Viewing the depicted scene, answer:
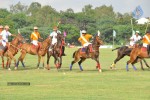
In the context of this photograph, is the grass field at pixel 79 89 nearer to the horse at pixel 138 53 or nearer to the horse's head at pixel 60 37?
the horse at pixel 138 53

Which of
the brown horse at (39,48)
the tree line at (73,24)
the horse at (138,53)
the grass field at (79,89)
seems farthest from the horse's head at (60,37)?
the tree line at (73,24)

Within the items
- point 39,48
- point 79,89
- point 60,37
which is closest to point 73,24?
point 39,48

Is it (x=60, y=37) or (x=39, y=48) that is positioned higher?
(x=60, y=37)

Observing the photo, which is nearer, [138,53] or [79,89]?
[79,89]

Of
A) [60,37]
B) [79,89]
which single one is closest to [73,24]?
[60,37]

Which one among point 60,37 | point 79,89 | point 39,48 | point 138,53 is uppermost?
point 60,37

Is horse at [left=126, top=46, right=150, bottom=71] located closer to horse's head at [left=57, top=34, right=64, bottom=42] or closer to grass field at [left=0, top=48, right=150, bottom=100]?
horse's head at [left=57, top=34, right=64, bottom=42]

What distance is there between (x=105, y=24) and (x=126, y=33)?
367 inches

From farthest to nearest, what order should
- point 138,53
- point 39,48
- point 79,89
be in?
point 39,48 → point 138,53 → point 79,89

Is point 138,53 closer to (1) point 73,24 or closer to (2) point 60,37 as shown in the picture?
(2) point 60,37

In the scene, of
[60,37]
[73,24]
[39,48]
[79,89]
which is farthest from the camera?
[73,24]

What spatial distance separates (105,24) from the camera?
12244 centimetres

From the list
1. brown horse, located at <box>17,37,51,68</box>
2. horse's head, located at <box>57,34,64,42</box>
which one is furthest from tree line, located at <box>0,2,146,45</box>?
horse's head, located at <box>57,34,64,42</box>

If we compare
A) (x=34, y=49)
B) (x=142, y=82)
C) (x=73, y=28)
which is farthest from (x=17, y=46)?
(x=73, y=28)
